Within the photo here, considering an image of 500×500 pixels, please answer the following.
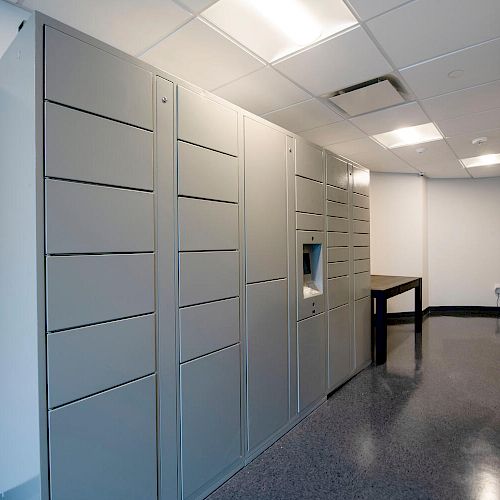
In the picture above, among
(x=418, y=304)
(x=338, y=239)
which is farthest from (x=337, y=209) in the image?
(x=418, y=304)

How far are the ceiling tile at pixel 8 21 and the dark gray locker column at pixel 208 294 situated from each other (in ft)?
3.32

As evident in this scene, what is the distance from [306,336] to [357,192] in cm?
170

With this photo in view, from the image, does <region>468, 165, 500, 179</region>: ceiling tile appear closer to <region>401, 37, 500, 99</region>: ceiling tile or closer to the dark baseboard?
the dark baseboard

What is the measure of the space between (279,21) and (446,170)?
16.9 ft

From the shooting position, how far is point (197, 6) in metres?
1.83

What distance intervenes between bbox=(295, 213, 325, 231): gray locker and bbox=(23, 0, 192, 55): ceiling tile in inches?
58.9

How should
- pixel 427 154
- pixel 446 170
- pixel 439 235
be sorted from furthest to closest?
pixel 439 235 → pixel 446 170 → pixel 427 154

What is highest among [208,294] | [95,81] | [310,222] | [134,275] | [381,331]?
[95,81]

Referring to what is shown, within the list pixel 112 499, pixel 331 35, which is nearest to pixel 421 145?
pixel 331 35

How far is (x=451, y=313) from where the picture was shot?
6578mm

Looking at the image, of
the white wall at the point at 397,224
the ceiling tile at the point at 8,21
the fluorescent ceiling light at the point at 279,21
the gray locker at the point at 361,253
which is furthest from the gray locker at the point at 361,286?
the ceiling tile at the point at 8,21

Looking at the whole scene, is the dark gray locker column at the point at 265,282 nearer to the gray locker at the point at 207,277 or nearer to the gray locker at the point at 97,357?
the gray locker at the point at 207,277

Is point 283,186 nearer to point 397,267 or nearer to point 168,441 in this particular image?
point 168,441

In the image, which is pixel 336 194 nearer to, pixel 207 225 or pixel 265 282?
pixel 265 282
